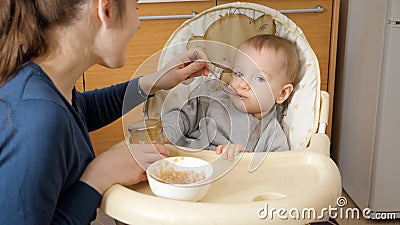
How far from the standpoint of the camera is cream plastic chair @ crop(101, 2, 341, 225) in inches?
35.5

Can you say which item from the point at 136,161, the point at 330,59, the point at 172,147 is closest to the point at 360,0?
the point at 330,59

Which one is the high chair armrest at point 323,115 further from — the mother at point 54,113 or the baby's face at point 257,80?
the mother at point 54,113

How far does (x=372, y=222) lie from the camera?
1.98m

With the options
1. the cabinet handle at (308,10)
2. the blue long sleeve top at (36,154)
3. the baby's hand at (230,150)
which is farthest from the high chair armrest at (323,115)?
the cabinet handle at (308,10)

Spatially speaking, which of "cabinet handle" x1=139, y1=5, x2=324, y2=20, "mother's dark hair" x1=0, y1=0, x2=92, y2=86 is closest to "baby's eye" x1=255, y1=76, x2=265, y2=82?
"mother's dark hair" x1=0, y1=0, x2=92, y2=86

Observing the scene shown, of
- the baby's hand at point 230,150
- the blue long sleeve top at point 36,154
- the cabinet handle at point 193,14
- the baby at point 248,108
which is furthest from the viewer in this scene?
the cabinet handle at point 193,14

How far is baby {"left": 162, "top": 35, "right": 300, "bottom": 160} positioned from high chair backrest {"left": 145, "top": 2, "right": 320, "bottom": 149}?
0.08ft

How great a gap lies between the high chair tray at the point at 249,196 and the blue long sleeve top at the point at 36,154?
0.27ft

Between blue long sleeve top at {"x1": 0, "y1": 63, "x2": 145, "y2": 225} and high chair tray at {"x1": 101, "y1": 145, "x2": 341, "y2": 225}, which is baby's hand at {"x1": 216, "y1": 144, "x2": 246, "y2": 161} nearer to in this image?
high chair tray at {"x1": 101, "y1": 145, "x2": 341, "y2": 225}

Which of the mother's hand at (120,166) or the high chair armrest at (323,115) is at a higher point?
the mother's hand at (120,166)

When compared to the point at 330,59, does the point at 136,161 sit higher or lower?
higher

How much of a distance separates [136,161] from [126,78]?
3.50ft

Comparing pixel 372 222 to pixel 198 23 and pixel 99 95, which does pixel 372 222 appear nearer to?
pixel 198 23

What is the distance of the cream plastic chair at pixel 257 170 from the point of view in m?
0.90
